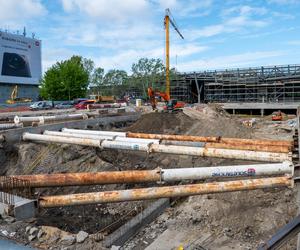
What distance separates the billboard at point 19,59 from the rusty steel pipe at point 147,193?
2930 inches

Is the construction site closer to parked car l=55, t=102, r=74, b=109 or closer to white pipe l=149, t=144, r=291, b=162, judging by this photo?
white pipe l=149, t=144, r=291, b=162

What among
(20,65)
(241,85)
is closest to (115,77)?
(20,65)

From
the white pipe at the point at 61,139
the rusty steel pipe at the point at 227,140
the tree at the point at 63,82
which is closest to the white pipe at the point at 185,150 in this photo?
the white pipe at the point at 61,139

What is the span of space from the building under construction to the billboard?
35822mm

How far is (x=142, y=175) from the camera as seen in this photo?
8766 millimetres

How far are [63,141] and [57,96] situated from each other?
1933 inches

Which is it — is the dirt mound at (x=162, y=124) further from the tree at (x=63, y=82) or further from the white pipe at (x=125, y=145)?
the tree at (x=63, y=82)

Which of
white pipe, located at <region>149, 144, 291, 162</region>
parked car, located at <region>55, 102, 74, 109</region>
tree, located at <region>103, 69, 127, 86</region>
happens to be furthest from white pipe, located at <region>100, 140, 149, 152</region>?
tree, located at <region>103, 69, 127, 86</region>

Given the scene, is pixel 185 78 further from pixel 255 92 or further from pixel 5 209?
pixel 5 209

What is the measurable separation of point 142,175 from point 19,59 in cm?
7759

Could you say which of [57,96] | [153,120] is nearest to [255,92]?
[57,96]

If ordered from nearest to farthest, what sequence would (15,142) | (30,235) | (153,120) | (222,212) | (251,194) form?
1. (30,235)
2. (222,212)
3. (251,194)
4. (15,142)
5. (153,120)

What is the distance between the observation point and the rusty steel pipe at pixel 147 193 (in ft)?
25.2

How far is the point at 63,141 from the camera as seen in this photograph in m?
16.4
